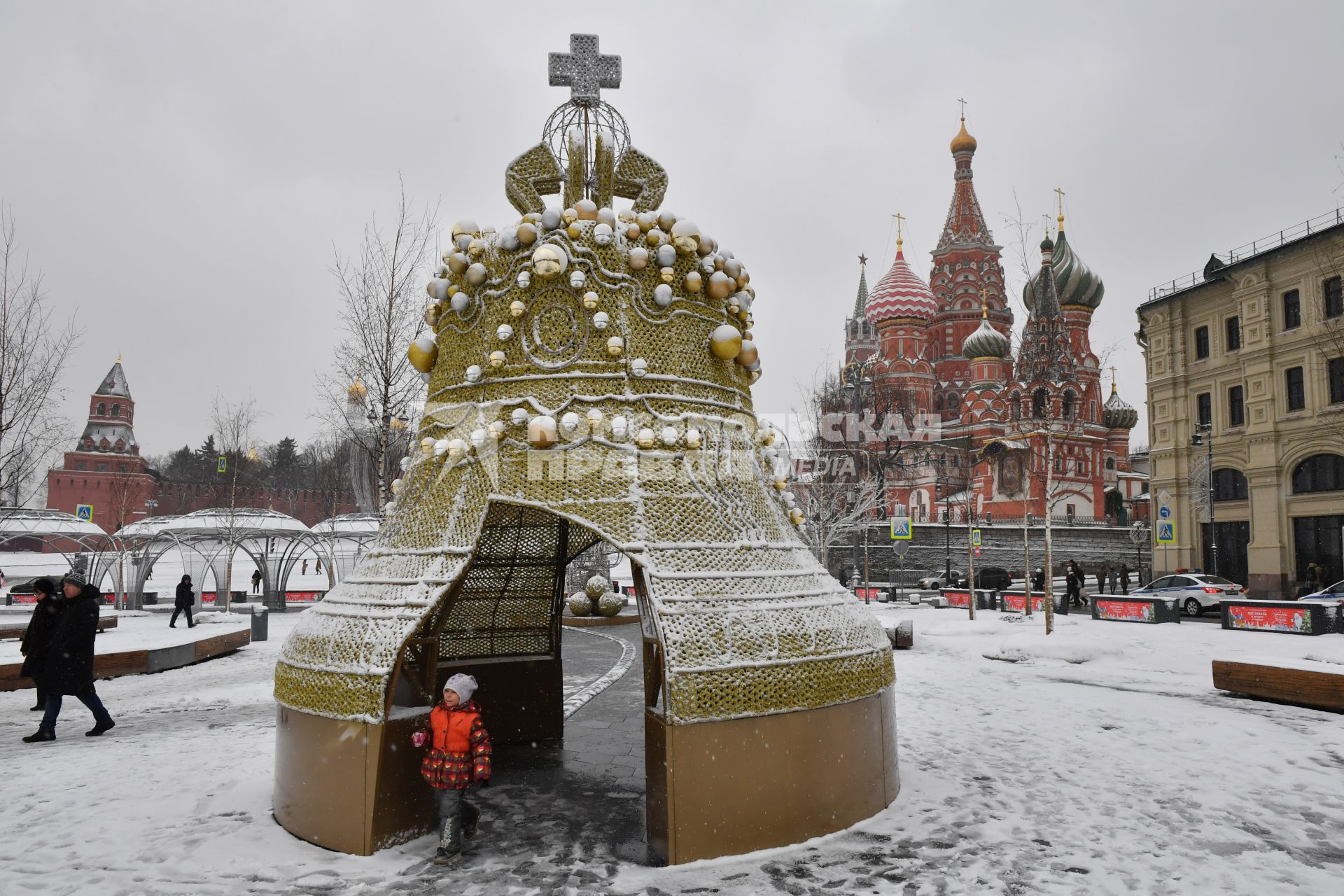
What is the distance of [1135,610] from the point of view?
1977 centimetres

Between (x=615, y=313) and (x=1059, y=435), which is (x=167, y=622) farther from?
(x=1059, y=435)

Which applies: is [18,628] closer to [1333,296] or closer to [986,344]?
[1333,296]

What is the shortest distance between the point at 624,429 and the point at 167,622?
19602 mm

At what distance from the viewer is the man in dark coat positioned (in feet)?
26.0

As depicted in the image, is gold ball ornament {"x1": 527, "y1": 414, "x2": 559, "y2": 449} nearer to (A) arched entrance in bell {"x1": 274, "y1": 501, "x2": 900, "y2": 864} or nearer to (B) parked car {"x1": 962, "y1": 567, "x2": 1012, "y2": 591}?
(A) arched entrance in bell {"x1": 274, "y1": 501, "x2": 900, "y2": 864}

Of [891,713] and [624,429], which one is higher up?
[624,429]

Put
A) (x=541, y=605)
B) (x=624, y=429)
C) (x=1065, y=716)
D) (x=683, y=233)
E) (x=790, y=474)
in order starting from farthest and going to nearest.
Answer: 1. (x=790, y=474)
2. (x=1065, y=716)
3. (x=541, y=605)
4. (x=683, y=233)
5. (x=624, y=429)

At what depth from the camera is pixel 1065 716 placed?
8992 millimetres

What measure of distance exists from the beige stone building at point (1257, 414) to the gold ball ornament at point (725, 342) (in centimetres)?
2306

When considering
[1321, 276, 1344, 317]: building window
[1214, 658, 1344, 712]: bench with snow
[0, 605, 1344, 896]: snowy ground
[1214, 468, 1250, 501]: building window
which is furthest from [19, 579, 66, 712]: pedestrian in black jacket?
[1214, 468, 1250, 501]: building window

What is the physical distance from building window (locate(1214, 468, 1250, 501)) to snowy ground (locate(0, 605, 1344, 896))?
2291 cm

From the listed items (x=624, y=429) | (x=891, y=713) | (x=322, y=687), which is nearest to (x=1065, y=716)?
(x=891, y=713)

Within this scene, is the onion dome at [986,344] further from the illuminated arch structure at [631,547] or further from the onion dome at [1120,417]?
the illuminated arch structure at [631,547]

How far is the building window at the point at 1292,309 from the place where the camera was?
27.2 metres
